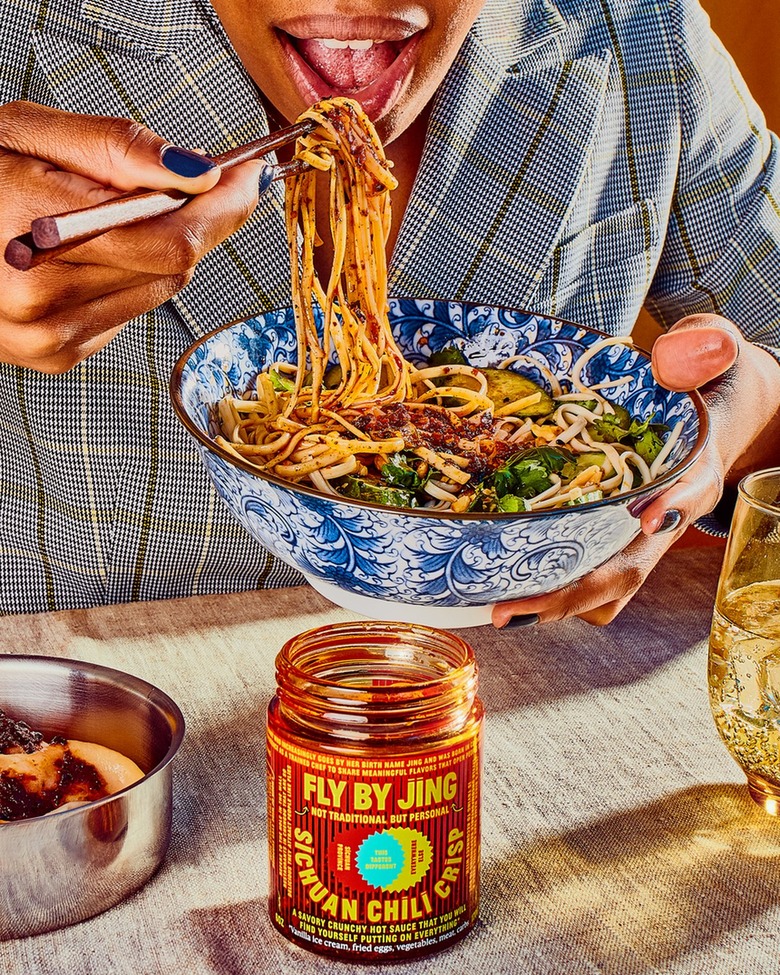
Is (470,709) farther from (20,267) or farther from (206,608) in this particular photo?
(206,608)

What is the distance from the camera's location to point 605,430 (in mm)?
1397

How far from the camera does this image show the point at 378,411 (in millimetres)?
1389

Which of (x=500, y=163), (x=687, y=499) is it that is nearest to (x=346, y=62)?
(x=500, y=163)

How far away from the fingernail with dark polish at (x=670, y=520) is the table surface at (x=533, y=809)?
0.23 meters

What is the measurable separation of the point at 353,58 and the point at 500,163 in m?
0.47

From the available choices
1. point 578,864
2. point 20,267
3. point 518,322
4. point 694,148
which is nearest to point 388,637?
point 578,864

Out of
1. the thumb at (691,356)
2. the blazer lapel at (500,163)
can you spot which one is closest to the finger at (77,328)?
the thumb at (691,356)

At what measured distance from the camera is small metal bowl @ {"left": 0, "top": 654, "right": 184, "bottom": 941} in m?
0.89

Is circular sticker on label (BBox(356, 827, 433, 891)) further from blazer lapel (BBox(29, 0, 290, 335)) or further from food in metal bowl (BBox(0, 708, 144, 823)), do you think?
blazer lapel (BBox(29, 0, 290, 335))

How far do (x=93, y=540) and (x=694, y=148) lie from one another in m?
1.31

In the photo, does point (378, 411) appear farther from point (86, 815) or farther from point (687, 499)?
point (86, 815)

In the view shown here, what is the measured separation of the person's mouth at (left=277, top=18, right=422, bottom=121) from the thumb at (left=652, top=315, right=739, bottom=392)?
52cm

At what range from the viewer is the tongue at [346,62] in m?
1.48

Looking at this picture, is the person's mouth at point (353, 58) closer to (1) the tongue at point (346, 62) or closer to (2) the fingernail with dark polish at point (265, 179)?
(1) the tongue at point (346, 62)
